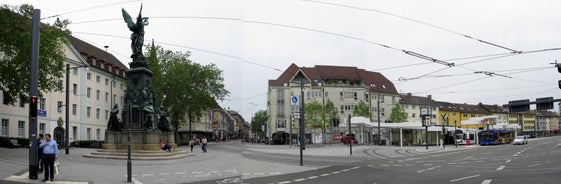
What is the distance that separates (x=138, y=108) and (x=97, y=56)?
48.3 m

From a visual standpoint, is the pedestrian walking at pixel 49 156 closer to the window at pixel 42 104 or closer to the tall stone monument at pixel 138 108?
the tall stone monument at pixel 138 108

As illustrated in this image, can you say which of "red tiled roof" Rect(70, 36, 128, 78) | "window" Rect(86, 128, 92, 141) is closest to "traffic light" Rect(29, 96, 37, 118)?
"window" Rect(86, 128, 92, 141)

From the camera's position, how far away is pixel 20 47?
33.1m

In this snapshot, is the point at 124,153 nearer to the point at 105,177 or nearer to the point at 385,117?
the point at 105,177

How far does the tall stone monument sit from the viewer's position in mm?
36031

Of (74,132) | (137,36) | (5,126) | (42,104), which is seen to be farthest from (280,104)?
(137,36)

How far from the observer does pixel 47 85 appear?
37531mm

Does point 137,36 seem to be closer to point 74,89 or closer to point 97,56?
point 74,89

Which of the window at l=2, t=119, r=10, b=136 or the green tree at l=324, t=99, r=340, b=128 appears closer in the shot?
the window at l=2, t=119, r=10, b=136

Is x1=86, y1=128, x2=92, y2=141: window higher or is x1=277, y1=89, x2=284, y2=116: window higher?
x1=277, y1=89, x2=284, y2=116: window

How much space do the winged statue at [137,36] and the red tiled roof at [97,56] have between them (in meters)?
37.1

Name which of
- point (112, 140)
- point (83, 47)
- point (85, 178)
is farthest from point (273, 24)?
point (83, 47)

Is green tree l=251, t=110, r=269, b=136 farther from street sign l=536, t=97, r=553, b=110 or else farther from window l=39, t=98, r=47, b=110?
street sign l=536, t=97, r=553, b=110

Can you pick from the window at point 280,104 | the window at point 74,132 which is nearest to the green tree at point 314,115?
the window at point 280,104
